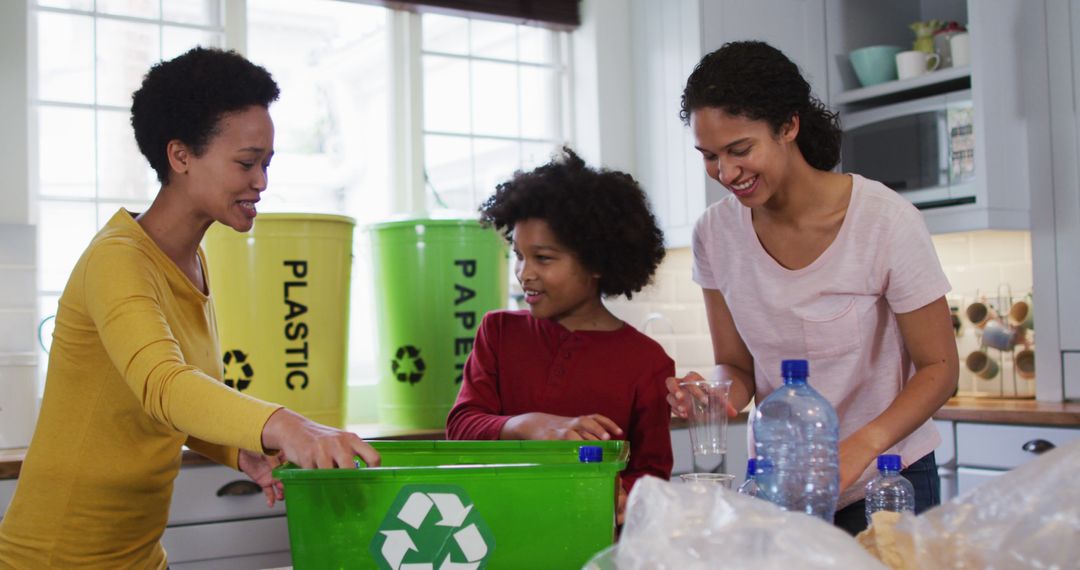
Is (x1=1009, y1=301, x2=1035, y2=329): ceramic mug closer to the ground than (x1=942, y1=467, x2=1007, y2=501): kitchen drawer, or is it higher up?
higher up

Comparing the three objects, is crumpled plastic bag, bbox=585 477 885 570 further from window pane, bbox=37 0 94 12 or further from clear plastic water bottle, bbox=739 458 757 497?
window pane, bbox=37 0 94 12

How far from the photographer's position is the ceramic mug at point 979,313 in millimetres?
3541

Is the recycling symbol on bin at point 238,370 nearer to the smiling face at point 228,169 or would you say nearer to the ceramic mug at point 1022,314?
the smiling face at point 228,169

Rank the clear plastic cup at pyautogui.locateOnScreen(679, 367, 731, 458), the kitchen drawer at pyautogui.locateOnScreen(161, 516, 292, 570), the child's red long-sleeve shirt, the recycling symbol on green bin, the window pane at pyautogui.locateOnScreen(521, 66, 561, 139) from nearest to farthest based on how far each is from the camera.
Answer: the recycling symbol on green bin → the clear plastic cup at pyautogui.locateOnScreen(679, 367, 731, 458) → the child's red long-sleeve shirt → the kitchen drawer at pyautogui.locateOnScreen(161, 516, 292, 570) → the window pane at pyautogui.locateOnScreen(521, 66, 561, 139)

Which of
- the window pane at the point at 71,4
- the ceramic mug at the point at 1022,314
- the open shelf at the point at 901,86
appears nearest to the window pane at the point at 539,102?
the open shelf at the point at 901,86

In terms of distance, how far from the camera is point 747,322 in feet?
5.73

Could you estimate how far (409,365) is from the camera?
3.01 meters

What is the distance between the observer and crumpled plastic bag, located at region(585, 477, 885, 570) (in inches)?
30.1

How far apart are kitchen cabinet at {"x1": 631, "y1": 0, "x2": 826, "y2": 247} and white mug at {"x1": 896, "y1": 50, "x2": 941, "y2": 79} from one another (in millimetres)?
292

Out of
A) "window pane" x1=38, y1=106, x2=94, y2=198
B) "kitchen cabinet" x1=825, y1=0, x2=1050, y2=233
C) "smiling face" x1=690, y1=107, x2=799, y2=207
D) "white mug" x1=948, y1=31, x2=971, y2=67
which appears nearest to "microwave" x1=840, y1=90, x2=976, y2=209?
"kitchen cabinet" x1=825, y1=0, x2=1050, y2=233

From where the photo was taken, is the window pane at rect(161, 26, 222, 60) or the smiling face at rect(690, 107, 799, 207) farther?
the window pane at rect(161, 26, 222, 60)

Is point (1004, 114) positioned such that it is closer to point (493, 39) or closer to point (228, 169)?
point (493, 39)

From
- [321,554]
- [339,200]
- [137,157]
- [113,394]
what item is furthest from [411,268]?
[321,554]

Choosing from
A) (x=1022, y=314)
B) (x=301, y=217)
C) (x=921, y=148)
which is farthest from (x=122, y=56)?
(x=1022, y=314)
